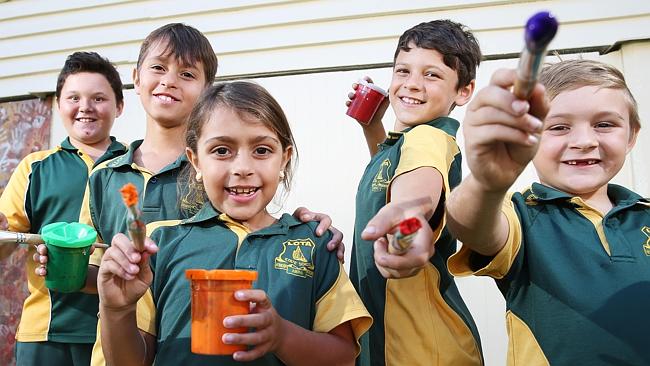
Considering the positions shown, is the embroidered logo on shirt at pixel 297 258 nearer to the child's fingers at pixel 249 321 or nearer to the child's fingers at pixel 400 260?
the child's fingers at pixel 249 321

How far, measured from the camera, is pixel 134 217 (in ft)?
4.81

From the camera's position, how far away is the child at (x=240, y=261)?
1.72m

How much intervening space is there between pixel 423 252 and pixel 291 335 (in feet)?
1.65

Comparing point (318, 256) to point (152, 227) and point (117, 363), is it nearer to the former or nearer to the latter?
point (152, 227)

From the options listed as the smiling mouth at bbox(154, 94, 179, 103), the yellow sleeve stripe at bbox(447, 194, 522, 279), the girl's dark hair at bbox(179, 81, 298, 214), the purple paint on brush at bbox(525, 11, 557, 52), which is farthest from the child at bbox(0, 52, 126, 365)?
the purple paint on brush at bbox(525, 11, 557, 52)

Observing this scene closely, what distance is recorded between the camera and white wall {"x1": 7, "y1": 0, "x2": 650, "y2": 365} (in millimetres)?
4203

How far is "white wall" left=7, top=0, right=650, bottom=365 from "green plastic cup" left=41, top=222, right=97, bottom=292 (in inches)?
99.3

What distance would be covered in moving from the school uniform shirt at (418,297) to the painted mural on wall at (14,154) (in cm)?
385

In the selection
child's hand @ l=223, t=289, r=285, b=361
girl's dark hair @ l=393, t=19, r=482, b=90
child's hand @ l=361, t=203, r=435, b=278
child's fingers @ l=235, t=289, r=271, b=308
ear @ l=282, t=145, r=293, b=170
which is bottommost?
child's hand @ l=223, t=289, r=285, b=361

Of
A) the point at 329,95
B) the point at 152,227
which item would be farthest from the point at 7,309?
the point at 152,227

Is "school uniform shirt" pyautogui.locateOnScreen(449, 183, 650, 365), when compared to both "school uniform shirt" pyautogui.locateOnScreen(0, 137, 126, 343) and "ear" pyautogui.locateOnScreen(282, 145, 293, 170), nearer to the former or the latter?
"ear" pyautogui.locateOnScreen(282, 145, 293, 170)

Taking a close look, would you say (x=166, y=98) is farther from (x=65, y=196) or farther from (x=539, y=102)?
(x=539, y=102)

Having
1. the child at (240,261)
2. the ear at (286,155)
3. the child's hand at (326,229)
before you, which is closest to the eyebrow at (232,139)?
the child at (240,261)

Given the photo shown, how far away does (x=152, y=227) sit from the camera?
2035 millimetres
